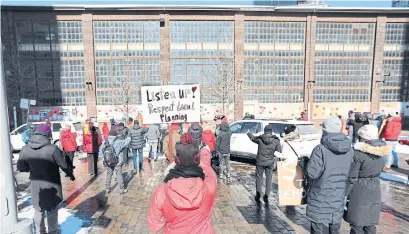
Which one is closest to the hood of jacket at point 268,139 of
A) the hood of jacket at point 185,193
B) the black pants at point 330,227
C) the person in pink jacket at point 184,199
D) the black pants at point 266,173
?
the black pants at point 266,173

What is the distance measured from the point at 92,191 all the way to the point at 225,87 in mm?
19553

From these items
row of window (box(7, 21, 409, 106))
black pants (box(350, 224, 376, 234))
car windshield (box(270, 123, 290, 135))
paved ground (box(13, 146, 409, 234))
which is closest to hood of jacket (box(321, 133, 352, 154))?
black pants (box(350, 224, 376, 234))

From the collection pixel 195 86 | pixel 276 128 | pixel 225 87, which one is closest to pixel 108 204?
pixel 195 86

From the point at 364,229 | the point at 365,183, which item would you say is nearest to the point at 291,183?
the point at 365,183

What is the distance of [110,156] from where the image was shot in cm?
630

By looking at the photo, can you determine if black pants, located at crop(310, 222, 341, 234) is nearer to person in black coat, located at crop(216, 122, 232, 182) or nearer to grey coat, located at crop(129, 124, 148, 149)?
person in black coat, located at crop(216, 122, 232, 182)

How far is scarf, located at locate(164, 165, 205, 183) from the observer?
2.12 m

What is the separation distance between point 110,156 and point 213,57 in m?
22.2

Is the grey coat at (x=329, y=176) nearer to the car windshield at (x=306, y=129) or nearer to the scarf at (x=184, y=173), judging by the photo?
the scarf at (x=184, y=173)

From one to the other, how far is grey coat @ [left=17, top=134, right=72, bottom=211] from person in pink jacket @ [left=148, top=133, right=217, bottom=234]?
2.53 meters

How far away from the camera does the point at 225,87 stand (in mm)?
25094

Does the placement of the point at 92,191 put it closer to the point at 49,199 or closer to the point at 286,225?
the point at 49,199

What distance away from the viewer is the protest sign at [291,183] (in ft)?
12.7

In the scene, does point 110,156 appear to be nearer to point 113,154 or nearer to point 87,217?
point 113,154
